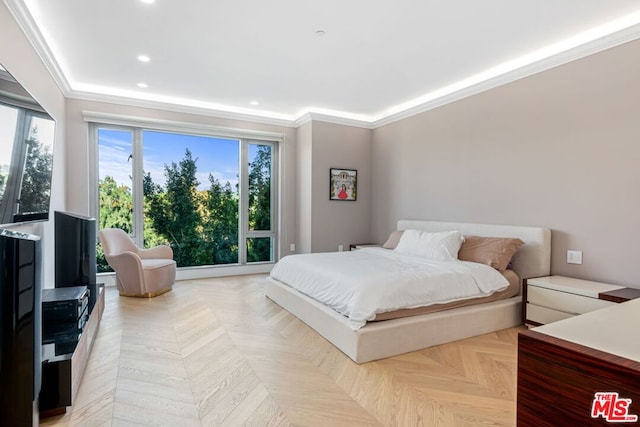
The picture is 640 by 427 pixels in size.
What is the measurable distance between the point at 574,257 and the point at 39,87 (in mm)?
5352

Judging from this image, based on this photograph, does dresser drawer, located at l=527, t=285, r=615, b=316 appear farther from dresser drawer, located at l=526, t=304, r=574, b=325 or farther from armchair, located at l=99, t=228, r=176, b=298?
armchair, located at l=99, t=228, r=176, b=298

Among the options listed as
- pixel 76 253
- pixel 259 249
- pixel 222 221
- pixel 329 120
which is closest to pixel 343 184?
pixel 329 120

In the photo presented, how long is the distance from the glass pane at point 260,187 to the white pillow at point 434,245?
260 cm

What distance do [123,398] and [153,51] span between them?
3.12m

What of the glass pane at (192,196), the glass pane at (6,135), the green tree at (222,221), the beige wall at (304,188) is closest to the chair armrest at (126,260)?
the glass pane at (192,196)

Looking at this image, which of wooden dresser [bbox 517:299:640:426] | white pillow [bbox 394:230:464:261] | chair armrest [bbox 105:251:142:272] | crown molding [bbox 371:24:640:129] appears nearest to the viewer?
wooden dresser [bbox 517:299:640:426]

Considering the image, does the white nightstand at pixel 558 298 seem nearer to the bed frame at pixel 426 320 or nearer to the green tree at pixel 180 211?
the bed frame at pixel 426 320

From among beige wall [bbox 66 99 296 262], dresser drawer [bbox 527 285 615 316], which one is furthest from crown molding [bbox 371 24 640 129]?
beige wall [bbox 66 99 296 262]

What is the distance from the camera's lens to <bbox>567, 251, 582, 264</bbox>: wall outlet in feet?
10.3

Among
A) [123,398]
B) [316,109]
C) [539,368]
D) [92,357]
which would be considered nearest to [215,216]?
[316,109]

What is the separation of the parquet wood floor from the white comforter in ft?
1.25

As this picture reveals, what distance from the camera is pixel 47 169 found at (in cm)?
293

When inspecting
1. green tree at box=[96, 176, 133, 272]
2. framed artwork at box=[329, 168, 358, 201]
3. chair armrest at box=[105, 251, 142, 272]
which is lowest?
chair armrest at box=[105, 251, 142, 272]

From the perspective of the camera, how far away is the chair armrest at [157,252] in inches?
181
